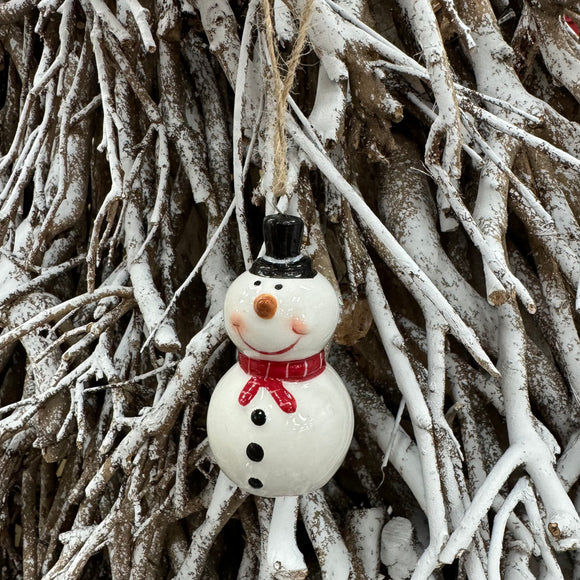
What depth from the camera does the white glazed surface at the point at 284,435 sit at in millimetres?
572

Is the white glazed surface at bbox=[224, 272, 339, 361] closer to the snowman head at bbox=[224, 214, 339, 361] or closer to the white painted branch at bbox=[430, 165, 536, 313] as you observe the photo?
the snowman head at bbox=[224, 214, 339, 361]

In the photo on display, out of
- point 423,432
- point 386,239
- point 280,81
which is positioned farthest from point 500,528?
point 280,81

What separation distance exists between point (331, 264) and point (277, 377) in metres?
0.23

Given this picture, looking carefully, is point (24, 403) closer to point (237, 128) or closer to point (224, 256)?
point (224, 256)

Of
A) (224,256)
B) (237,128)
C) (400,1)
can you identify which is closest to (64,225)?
(224,256)

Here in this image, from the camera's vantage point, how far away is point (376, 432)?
878 mm

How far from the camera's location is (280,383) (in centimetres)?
59

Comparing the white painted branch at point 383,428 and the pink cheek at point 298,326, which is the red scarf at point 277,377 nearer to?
the pink cheek at point 298,326

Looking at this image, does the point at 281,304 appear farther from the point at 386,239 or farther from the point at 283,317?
the point at 386,239

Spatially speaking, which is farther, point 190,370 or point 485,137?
point 485,137

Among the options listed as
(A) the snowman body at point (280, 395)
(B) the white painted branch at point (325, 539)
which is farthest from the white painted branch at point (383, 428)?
(A) the snowman body at point (280, 395)

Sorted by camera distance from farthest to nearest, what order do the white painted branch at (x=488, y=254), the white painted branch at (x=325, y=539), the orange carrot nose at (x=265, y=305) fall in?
1. the white painted branch at (x=325, y=539)
2. the white painted branch at (x=488, y=254)
3. the orange carrot nose at (x=265, y=305)

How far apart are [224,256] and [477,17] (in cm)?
54

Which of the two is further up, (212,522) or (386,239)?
(386,239)
